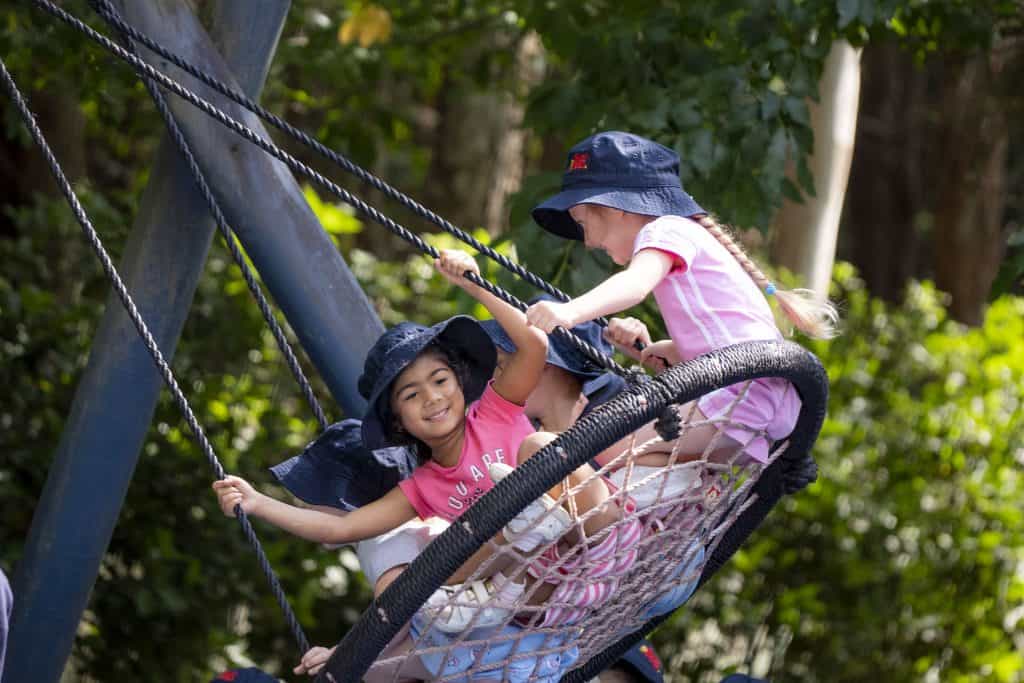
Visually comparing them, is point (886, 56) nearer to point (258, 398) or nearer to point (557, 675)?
point (258, 398)

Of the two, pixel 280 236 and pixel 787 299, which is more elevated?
pixel 280 236

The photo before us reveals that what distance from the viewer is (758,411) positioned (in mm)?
2270

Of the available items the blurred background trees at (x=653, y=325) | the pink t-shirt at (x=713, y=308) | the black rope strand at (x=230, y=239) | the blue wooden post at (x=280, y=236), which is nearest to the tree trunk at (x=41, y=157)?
the blurred background trees at (x=653, y=325)

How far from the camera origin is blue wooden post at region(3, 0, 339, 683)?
123 inches

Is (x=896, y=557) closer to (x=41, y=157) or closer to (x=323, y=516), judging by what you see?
(x=323, y=516)

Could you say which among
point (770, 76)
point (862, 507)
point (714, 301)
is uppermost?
point (770, 76)

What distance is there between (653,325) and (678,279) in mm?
1117

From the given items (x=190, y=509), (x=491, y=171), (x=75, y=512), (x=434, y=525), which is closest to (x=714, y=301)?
(x=434, y=525)

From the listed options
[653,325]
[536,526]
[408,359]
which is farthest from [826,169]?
[536,526]

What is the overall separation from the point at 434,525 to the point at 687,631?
2.75 m

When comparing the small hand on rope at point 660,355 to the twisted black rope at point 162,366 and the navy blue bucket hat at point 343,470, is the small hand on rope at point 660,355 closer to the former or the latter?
the navy blue bucket hat at point 343,470

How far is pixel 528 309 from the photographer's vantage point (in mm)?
2170

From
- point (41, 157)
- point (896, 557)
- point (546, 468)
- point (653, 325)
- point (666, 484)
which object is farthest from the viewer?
point (41, 157)

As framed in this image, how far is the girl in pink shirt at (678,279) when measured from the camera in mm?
2268
